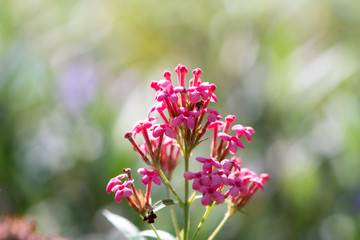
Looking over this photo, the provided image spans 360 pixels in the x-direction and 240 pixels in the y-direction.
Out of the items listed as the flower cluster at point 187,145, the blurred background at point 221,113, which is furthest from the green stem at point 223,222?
the blurred background at point 221,113

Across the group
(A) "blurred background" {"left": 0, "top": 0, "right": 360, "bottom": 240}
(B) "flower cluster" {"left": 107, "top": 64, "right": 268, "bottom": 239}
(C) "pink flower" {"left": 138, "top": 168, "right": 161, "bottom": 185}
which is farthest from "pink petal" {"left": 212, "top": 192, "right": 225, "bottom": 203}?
(A) "blurred background" {"left": 0, "top": 0, "right": 360, "bottom": 240}

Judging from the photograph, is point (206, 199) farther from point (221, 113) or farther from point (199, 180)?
point (221, 113)

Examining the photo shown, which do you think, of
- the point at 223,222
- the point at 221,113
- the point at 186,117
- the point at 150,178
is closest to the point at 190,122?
A: the point at 186,117

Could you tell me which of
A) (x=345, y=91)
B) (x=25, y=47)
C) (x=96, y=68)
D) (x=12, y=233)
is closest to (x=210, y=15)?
(x=96, y=68)

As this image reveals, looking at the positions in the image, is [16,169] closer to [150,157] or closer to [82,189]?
[82,189]

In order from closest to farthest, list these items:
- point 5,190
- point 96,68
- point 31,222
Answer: point 31,222 < point 5,190 < point 96,68

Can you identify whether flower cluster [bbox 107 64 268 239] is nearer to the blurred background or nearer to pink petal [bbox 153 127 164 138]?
pink petal [bbox 153 127 164 138]
